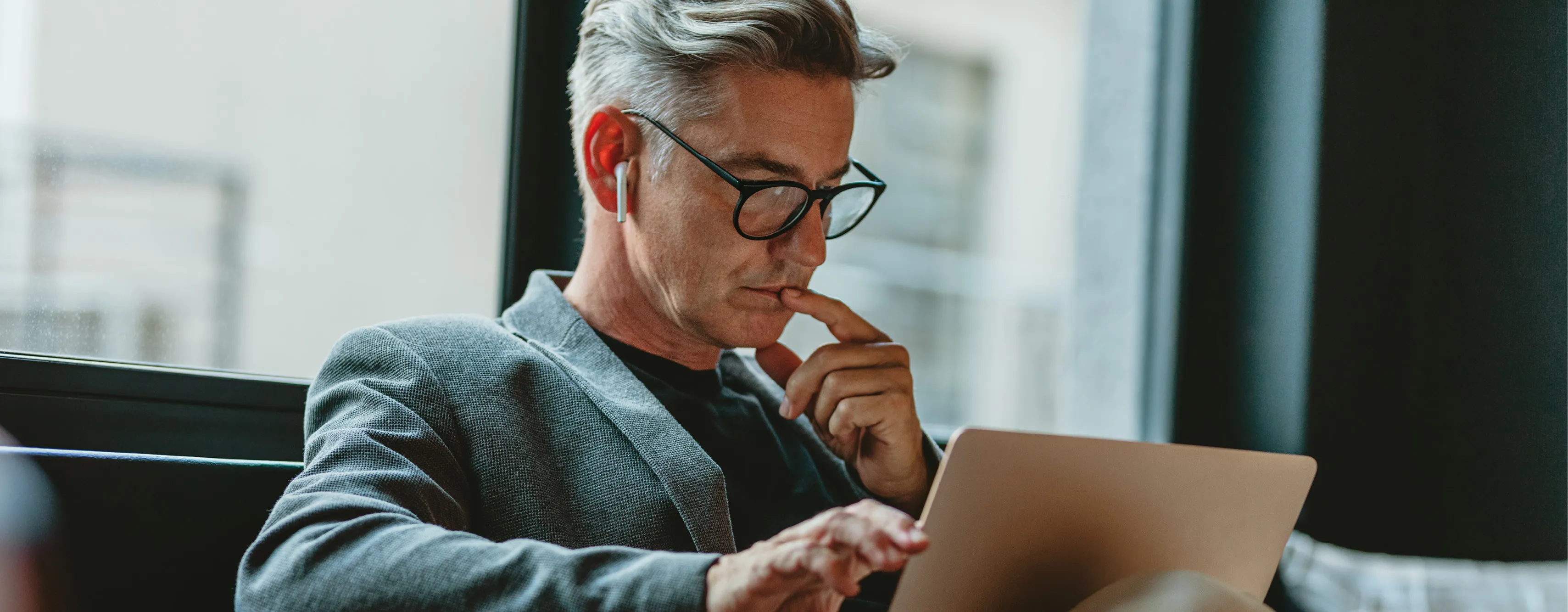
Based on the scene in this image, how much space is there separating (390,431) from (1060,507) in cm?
56

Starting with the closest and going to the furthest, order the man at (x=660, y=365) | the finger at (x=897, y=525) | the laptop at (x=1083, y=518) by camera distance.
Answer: the finger at (x=897, y=525) < the laptop at (x=1083, y=518) < the man at (x=660, y=365)

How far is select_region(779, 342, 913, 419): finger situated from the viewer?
43.9 inches

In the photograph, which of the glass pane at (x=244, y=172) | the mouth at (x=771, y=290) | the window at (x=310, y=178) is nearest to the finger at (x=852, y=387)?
the mouth at (x=771, y=290)

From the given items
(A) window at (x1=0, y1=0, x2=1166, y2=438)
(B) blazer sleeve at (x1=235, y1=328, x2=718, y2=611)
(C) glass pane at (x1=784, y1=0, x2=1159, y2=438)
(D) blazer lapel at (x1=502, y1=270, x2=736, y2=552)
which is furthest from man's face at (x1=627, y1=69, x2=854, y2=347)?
(C) glass pane at (x1=784, y1=0, x2=1159, y2=438)

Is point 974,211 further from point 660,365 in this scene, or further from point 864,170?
point 660,365

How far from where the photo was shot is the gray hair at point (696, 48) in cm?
112

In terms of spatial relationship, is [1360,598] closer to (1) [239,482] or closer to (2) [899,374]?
(2) [899,374]

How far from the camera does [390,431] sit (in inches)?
34.4

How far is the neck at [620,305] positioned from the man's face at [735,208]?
0.15 feet

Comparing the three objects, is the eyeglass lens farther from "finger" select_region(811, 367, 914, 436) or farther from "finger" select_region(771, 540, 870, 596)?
"finger" select_region(771, 540, 870, 596)

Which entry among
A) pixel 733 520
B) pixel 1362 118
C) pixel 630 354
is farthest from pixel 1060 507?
pixel 1362 118

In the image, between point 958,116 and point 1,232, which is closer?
point 1,232

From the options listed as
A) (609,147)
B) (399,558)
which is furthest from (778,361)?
(399,558)

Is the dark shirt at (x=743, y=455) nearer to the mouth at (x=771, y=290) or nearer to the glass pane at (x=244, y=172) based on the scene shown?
the mouth at (x=771, y=290)
